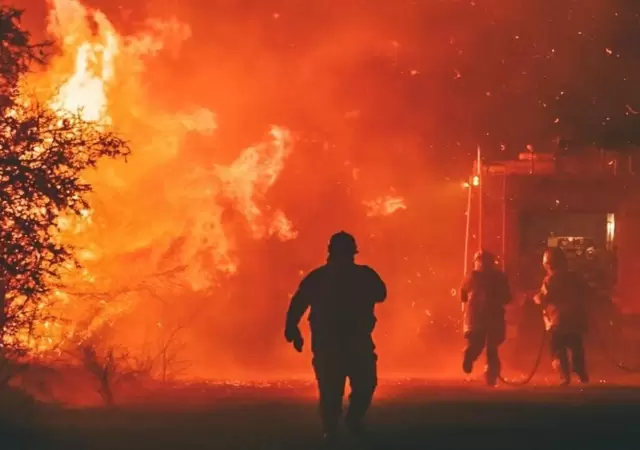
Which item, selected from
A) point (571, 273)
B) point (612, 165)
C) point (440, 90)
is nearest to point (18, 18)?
point (571, 273)

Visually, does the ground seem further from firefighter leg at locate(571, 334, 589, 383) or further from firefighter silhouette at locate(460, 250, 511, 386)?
firefighter leg at locate(571, 334, 589, 383)

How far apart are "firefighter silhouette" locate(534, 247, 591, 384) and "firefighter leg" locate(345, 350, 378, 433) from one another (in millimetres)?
7127

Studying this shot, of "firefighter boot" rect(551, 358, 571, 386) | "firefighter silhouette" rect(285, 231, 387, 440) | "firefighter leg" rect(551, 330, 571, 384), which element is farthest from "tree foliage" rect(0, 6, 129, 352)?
"firefighter boot" rect(551, 358, 571, 386)

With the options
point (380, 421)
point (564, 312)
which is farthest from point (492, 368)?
point (380, 421)

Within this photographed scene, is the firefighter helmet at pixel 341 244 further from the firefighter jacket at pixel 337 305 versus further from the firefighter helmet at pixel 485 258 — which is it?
the firefighter helmet at pixel 485 258

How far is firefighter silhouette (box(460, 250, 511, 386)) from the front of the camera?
673 inches

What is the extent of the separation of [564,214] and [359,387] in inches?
592

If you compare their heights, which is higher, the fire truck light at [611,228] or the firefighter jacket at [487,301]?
the fire truck light at [611,228]

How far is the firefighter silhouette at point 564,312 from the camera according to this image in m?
17.4

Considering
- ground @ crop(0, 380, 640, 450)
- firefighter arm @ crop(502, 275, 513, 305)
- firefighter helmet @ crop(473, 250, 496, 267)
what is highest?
firefighter helmet @ crop(473, 250, 496, 267)

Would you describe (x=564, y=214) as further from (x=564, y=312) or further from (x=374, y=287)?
(x=374, y=287)

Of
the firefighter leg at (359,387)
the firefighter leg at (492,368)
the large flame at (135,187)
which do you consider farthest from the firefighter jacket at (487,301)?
the firefighter leg at (359,387)

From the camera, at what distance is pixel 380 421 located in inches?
490

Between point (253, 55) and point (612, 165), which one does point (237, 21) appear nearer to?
point (253, 55)
